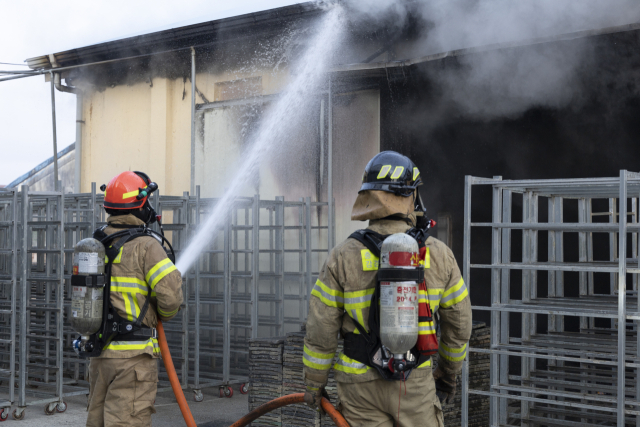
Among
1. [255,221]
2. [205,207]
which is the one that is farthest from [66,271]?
[255,221]

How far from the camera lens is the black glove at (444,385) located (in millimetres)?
3564

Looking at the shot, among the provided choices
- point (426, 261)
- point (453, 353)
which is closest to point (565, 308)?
point (453, 353)

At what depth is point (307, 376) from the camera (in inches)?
129

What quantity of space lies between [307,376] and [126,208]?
6.28 ft

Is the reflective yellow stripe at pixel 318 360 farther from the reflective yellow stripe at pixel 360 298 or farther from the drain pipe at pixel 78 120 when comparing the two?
the drain pipe at pixel 78 120

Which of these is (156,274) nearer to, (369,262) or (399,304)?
(369,262)

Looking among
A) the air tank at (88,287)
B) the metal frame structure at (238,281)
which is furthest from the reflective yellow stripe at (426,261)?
the metal frame structure at (238,281)

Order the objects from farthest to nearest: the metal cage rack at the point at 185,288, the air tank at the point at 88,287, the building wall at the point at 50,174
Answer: the building wall at the point at 50,174, the metal cage rack at the point at 185,288, the air tank at the point at 88,287

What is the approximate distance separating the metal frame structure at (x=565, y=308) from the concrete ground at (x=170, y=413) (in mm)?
3064

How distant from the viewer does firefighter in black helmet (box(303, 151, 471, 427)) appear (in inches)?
125

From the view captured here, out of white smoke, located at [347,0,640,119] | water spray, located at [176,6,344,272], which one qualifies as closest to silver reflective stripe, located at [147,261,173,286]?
water spray, located at [176,6,344,272]

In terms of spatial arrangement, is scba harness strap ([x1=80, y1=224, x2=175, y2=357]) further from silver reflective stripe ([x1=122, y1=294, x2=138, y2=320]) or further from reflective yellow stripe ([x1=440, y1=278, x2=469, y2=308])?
reflective yellow stripe ([x1=440, y1=278, x2=469, y2=308])

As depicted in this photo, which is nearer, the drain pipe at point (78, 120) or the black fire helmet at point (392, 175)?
the black fire helmet at point (392, 175)

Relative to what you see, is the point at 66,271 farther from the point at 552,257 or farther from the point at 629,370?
the point at 629,370
